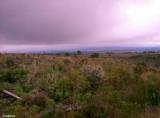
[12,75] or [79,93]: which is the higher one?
[12,75]

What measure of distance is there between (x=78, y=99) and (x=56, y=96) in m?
0.99

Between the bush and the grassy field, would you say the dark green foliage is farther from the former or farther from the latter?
the bush

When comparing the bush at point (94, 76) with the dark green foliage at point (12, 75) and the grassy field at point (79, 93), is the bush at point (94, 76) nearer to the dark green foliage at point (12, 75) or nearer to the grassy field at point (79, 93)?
the grassy field at point (79, 93)

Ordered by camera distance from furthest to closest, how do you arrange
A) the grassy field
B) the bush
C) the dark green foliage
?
the dark green foliage < the bush < the grassy field

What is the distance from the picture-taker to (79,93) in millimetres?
12531

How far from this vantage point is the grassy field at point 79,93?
9.52 metres

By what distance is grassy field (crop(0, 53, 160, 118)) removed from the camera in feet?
31.2

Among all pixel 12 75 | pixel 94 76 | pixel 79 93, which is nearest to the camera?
pixel 79 93

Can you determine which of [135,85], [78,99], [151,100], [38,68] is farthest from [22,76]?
[151,100]

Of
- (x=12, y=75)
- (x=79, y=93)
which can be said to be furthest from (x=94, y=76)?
(x=12, y=75)

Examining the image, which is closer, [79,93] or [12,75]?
[79,93]

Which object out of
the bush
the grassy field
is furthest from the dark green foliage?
the bush

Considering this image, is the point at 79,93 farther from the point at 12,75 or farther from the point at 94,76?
the point at 12,75

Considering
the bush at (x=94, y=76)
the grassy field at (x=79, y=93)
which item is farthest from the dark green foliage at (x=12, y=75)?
the bush at (x=94, y=76)
